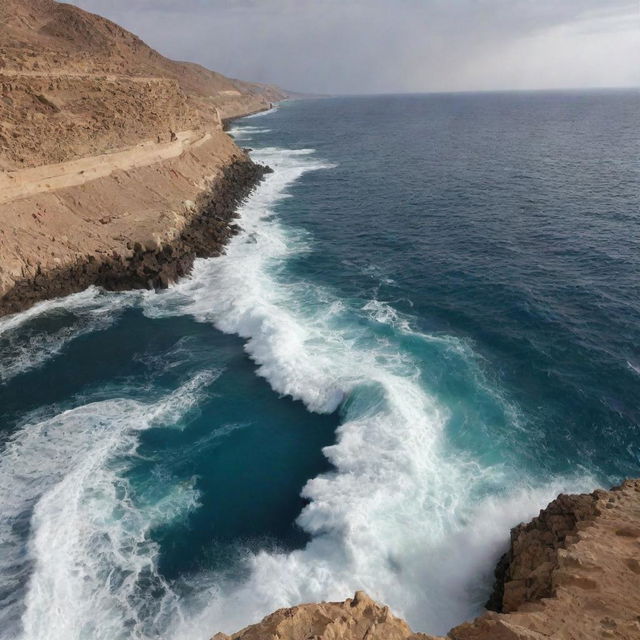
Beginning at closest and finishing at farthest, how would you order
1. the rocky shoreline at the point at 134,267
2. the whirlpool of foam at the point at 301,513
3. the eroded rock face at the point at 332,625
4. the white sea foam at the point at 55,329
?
1. the eroded rock face at the point at 332,625
2. the whirlpool of foam at the point at 301,513
3. the white sea foam at the point at 55,329
4. the rocky shoreline at the point at 134,267

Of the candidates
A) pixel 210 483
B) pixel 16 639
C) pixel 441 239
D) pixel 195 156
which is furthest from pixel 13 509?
pixel 195 156

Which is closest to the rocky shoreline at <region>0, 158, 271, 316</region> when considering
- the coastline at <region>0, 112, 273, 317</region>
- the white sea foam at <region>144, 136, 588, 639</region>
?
the coastline at <region>0, 112, 273, 317</region>

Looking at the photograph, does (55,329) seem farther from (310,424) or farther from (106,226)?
(310,424)

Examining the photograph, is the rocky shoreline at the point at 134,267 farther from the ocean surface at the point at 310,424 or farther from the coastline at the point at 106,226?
the ocean surface at the point at 310,424

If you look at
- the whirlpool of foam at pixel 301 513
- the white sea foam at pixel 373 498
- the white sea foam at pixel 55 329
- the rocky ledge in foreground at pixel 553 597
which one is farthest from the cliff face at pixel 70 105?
the rocky ledge in foreground at pixel 553 597

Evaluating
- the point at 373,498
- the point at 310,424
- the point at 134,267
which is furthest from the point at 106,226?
the point at 373,498
